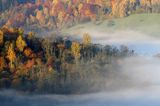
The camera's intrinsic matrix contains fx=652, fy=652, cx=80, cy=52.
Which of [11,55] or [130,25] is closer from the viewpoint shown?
[11,55]

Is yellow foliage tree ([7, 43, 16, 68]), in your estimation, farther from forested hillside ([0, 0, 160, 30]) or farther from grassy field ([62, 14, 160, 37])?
grassy field ([62, 14, 160, 37])

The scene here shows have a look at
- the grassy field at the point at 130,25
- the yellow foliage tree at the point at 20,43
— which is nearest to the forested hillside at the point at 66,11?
the grassy field at the point at 130,25

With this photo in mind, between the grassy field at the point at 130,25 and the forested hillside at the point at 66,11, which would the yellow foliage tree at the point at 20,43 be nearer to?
the forested hillside at the point at 66,11

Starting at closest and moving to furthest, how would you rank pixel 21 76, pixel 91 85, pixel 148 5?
1. pixel 21 76
2. pixel 91 85
3. pixel 148 5

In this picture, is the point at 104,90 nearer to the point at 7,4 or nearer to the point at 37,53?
the point at 37,53

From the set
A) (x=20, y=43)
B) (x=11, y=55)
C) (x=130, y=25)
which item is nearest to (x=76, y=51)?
(x=20, y=43)

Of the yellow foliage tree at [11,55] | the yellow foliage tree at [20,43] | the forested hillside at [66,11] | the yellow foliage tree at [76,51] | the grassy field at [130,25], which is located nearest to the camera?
the yellow foliage tree at [11,55]

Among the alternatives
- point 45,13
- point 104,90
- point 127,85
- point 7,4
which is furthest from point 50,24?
point 104,90

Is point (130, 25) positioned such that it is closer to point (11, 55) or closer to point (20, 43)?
point (20, 43)

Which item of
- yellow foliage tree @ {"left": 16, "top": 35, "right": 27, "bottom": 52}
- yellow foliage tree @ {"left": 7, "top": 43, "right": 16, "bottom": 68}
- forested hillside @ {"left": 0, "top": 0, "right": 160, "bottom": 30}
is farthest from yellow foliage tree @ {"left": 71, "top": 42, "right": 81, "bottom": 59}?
forested hillside @ {"left": 0, "top": 0, "right": 160, "bottom": 30}

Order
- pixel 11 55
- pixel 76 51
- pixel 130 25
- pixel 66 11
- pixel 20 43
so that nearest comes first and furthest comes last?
pixel 11 55 → pixel 20 43 → pixel 76 51 → pixel 66 11 → pixel 130 25

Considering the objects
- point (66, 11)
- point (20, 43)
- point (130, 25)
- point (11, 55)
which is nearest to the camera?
point (11, 55)
